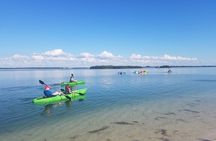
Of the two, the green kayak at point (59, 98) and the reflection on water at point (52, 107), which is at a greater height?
the green kayak at point (59, 98)

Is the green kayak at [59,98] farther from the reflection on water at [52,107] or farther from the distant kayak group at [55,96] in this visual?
the reflection on water at [52,107]

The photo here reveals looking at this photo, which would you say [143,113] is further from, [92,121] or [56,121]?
[56,121]

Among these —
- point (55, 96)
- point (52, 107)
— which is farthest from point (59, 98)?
point (52, 107)

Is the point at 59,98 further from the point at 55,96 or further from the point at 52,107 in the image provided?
the point at 52,107

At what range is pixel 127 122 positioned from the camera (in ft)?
55.6

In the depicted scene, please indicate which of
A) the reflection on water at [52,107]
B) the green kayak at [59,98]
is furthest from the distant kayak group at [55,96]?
the reflection on water at [52,107]

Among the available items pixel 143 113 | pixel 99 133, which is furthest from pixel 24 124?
pixel 143 113

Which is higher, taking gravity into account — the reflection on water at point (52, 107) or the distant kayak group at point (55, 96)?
the distant kayak group at point (55, 96)

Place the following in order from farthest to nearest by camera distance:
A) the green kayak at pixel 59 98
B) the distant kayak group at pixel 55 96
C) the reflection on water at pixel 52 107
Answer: the distant kayak group at pixel 55 96
the green kayak at pixel 59 98
the reflection on water at pixel 52 107

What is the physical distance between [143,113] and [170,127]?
4680 millimetres

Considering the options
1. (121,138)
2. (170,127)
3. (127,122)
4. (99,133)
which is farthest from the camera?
(127,122)

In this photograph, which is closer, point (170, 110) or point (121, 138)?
point (121, 138)

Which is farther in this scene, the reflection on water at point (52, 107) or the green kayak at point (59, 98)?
the green kayak at point (59, 98)

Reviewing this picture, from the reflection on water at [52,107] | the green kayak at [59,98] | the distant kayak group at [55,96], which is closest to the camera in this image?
the reflection on water at [52,107]
